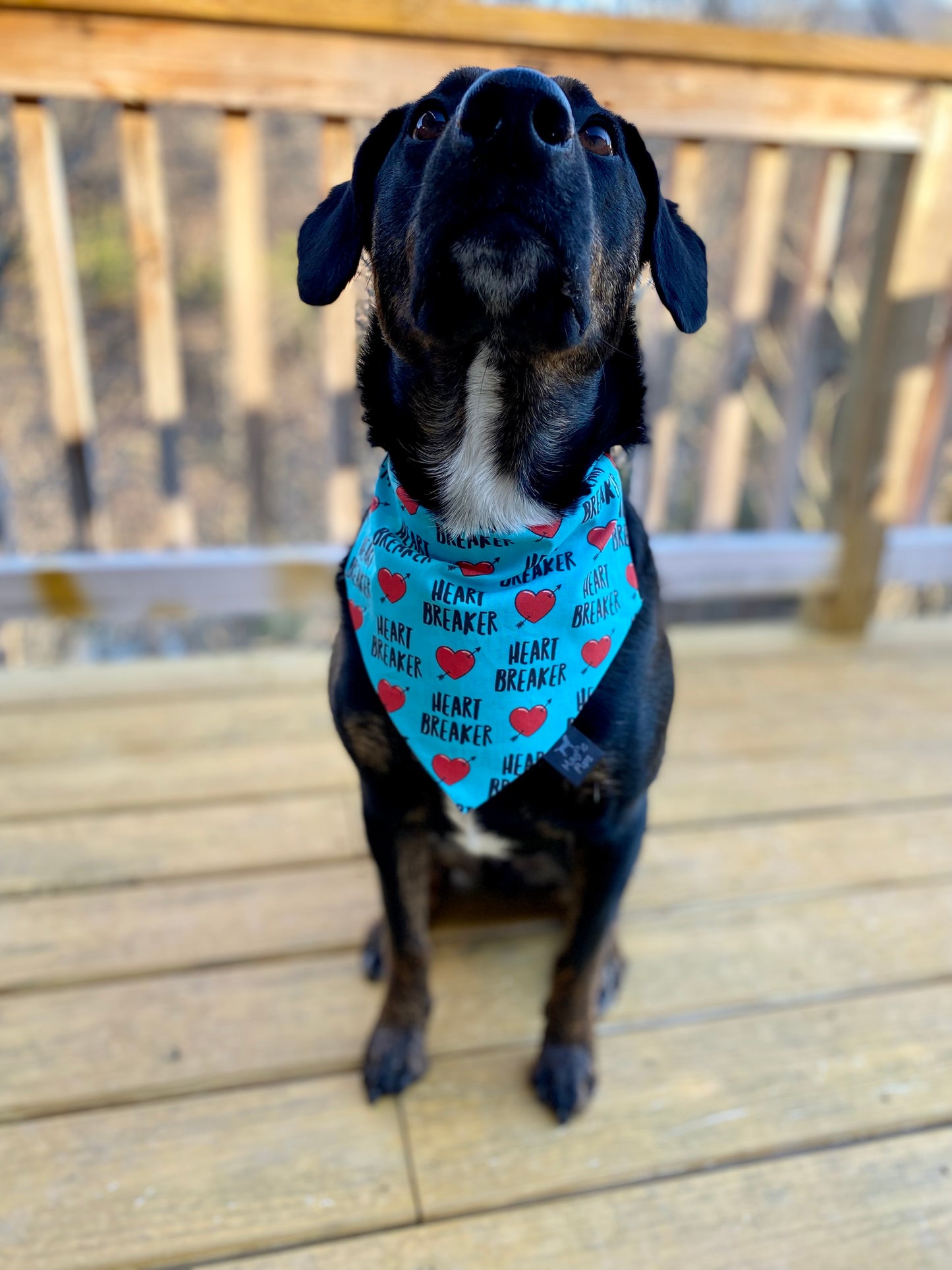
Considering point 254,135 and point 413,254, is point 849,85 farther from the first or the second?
point 413,254

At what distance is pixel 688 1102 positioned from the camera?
51.8 inches

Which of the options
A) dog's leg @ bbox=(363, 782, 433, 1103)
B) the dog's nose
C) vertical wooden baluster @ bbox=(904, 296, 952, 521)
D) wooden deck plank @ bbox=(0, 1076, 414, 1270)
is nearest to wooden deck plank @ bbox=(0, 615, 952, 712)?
vertical wooden baluster @ bbox=(904, 296, 952, 521)

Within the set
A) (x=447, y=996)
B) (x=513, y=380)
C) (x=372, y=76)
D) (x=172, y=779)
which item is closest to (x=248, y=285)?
(x=372, y=76)

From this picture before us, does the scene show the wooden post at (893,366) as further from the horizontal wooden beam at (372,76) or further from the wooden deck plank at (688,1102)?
the wooden deck plank at (688,1102)

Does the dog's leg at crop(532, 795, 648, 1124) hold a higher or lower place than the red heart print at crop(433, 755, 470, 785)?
lower

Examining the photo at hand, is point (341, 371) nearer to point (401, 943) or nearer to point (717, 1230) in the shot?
point (401, 943)

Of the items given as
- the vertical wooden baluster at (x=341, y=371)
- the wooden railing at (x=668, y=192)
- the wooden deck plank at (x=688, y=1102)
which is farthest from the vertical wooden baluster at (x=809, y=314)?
the wooden deck plank at (x=688, y=1102)

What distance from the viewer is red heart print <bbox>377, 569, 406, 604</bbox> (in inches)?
47.3

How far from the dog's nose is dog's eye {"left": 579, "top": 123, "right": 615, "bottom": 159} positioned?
0.52 ft

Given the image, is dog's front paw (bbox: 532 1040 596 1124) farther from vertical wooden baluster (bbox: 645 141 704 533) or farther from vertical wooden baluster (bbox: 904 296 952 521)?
vertical wooden baluster (bbox: 904 296 952 521)

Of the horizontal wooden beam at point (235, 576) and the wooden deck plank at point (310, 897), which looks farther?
the horizontal wooden beam at point (235, 576)

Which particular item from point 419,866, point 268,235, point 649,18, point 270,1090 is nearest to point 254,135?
point 649,18

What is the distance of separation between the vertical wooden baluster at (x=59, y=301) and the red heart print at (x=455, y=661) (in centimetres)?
144

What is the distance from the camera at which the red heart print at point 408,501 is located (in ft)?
3.92
